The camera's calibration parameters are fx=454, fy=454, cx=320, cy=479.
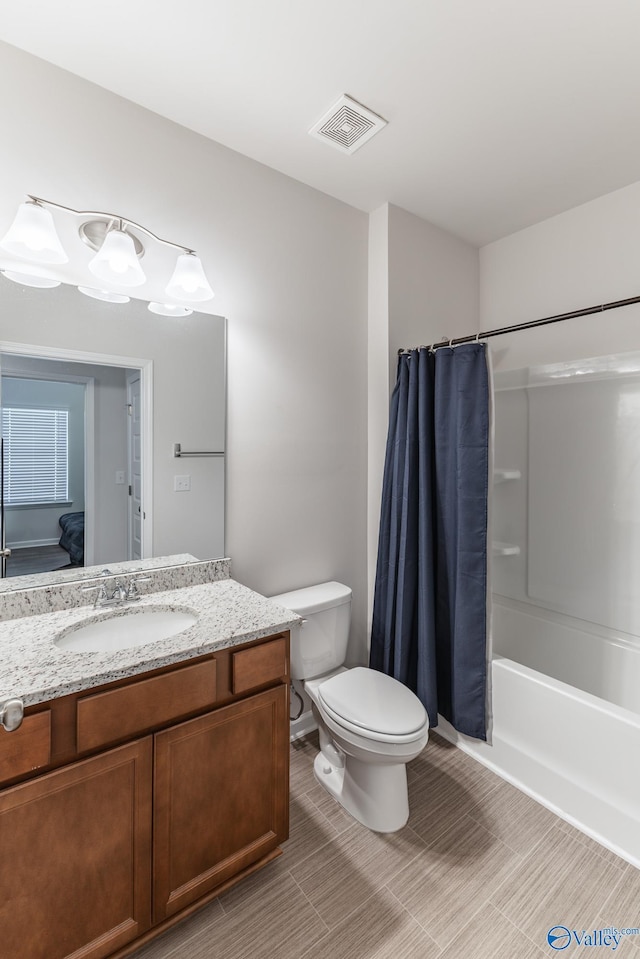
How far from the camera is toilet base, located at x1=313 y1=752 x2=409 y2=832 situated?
1624mm

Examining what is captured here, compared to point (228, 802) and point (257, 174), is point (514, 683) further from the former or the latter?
point (257, 174)

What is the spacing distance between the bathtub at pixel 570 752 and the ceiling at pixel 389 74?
2180 millimetres

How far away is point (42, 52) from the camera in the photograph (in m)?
1.46

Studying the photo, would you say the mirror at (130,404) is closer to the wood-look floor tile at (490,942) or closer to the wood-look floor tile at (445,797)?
the wood-look floor tile at (445,797)

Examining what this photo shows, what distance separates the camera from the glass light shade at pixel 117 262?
4.94 feet

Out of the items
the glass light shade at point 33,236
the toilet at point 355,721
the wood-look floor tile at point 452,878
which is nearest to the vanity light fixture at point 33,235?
the glass light shade at point 33,236

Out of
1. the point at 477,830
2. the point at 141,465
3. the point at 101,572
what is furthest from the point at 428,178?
the point at 477,830

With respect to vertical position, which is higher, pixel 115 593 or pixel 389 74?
pixel 389 74

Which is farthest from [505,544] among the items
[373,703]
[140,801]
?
[140,801]

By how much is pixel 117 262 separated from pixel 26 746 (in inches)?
55.7

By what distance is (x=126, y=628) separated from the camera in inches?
57.4

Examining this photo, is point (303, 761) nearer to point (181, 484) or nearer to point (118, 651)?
point (118, 651)

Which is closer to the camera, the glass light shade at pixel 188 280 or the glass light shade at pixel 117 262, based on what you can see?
the glass light shade at pixel 117 262

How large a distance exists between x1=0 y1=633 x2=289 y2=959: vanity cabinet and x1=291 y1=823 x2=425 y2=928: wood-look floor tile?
0.18m
